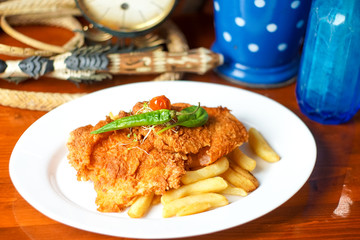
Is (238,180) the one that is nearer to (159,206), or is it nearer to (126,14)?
(159,206)

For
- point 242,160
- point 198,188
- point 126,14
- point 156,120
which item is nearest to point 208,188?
point 198,188

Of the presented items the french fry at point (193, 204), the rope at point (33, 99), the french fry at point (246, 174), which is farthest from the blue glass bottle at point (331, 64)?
the rope at point (33, 99)

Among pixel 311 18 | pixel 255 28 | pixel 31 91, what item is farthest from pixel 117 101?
pixel 311 18

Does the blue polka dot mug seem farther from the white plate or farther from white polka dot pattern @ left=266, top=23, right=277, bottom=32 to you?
the white plate

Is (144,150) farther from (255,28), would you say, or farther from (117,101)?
(255,28)

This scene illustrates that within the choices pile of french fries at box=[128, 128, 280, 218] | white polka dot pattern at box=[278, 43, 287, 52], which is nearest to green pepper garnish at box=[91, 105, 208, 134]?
pile of french fries at box=[128, 128, 280, 218]
